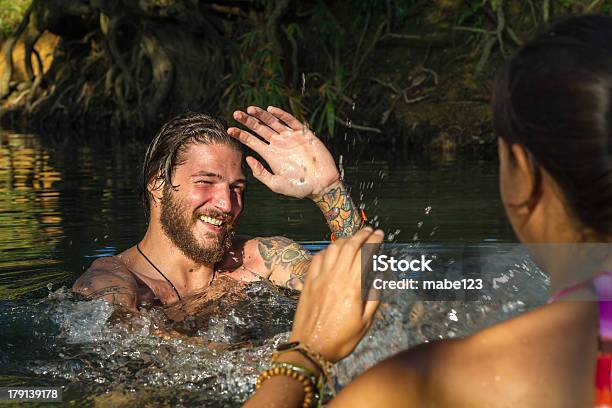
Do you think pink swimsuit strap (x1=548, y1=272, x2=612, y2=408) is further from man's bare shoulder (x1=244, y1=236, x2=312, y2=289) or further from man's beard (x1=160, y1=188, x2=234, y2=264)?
man's bare shoulder (x1=244, y1=236, x2=312, y2=289)

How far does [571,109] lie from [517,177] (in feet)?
0.63

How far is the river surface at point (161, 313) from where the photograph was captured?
3689 mm

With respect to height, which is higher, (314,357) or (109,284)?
(314,357)

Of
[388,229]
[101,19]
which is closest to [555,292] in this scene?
[388,229]

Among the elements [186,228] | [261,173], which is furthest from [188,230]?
[261,173]

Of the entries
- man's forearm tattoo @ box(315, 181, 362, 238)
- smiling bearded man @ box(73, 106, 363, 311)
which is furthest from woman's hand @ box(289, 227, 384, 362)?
smiling bearded man @ box(73, 106, 363, 311)

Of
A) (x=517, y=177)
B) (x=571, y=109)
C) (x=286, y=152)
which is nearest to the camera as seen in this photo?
(x=571, y=109)

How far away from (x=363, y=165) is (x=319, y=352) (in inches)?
360

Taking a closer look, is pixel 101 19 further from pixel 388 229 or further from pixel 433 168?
pixel 388 229

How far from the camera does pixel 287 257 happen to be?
511 cm

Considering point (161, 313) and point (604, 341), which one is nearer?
point (604, 341)

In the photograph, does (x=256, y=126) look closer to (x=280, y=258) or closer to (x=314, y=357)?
(x=280, y=258)

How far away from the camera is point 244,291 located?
4926 millimetres

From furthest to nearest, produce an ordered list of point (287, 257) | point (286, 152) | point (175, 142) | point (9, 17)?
1. point (9, 17)
2. point (287, 257)
3. point (175, 142)
4. point (286, 152)
